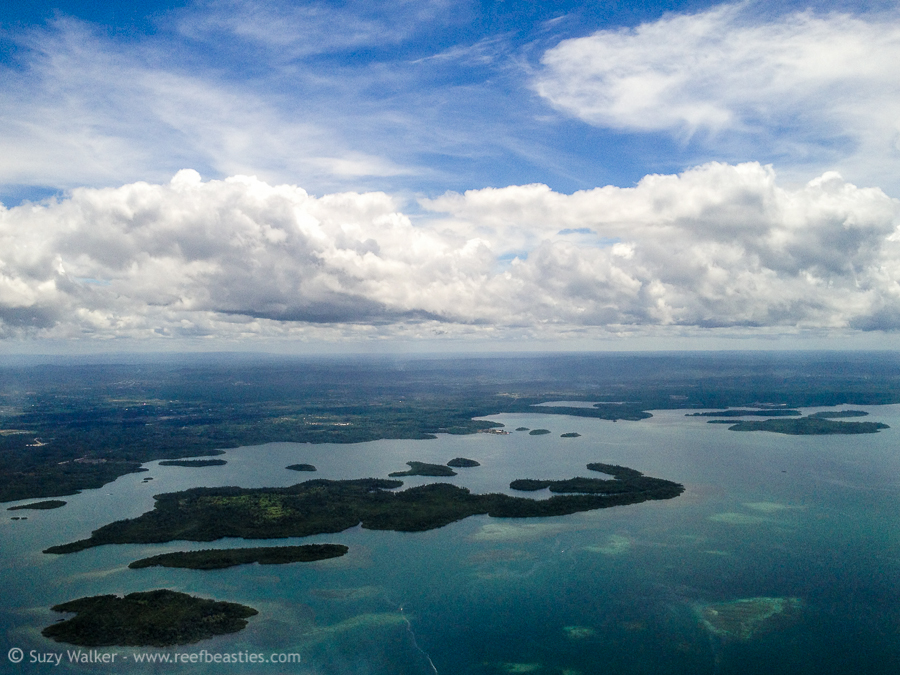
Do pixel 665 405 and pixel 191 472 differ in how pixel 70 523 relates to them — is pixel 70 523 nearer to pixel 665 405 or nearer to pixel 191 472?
pixel 191 472

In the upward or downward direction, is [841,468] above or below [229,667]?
above

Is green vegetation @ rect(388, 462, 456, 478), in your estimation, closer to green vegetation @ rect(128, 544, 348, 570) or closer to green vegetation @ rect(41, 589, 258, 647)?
green vegetation @ rect(128, 544, 348, 570)

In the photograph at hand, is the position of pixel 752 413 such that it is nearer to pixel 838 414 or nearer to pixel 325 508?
pixel 838 414

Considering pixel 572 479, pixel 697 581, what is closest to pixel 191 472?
pixel 572 479

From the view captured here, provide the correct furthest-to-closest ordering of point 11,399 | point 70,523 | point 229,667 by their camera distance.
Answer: point 11,399, point 70,523, point 229,667

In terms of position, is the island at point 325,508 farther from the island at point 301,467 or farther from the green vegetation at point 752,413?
the green vegetation at point 752,413

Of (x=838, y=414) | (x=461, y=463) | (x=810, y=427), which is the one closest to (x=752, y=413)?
(x=838, y=414)
